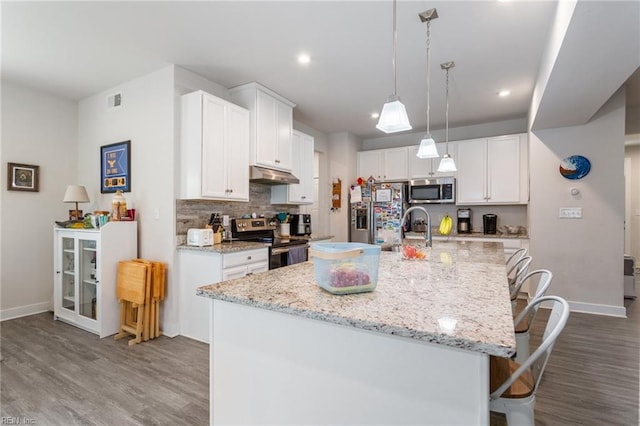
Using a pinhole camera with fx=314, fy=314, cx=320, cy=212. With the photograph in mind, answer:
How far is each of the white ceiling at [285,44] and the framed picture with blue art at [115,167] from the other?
28.8 inches

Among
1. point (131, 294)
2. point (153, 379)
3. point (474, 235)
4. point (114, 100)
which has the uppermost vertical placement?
point (114, 100)

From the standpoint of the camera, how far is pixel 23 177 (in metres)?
3.62

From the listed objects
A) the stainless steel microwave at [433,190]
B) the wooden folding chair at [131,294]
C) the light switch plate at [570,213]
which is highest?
→ the stainless steel microwave at [433,190]

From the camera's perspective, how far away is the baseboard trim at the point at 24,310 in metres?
3.49

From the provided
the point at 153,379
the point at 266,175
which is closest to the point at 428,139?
the point at 266,175

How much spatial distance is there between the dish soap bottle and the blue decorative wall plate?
516cm

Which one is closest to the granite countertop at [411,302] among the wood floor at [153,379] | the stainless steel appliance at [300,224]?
the wood floor at [153,379]

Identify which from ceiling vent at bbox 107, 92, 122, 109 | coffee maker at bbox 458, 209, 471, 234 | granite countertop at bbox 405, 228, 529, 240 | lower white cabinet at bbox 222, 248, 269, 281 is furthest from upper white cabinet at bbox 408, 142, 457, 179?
ceiling vent at bbox 107, 92, 122, 109

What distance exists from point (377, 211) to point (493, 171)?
1854mm

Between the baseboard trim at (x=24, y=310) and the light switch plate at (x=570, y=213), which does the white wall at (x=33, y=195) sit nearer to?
the baseboard trim at (x=24, y=310)

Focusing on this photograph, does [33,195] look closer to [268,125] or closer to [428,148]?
[268,125]

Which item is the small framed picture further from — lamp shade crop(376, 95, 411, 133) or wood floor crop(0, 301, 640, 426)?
lamp shade crop(376, 95, 411, 133)

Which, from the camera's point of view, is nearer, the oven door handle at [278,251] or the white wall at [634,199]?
the oven door handle at [278,251]

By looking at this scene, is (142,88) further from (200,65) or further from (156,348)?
(156,348)
